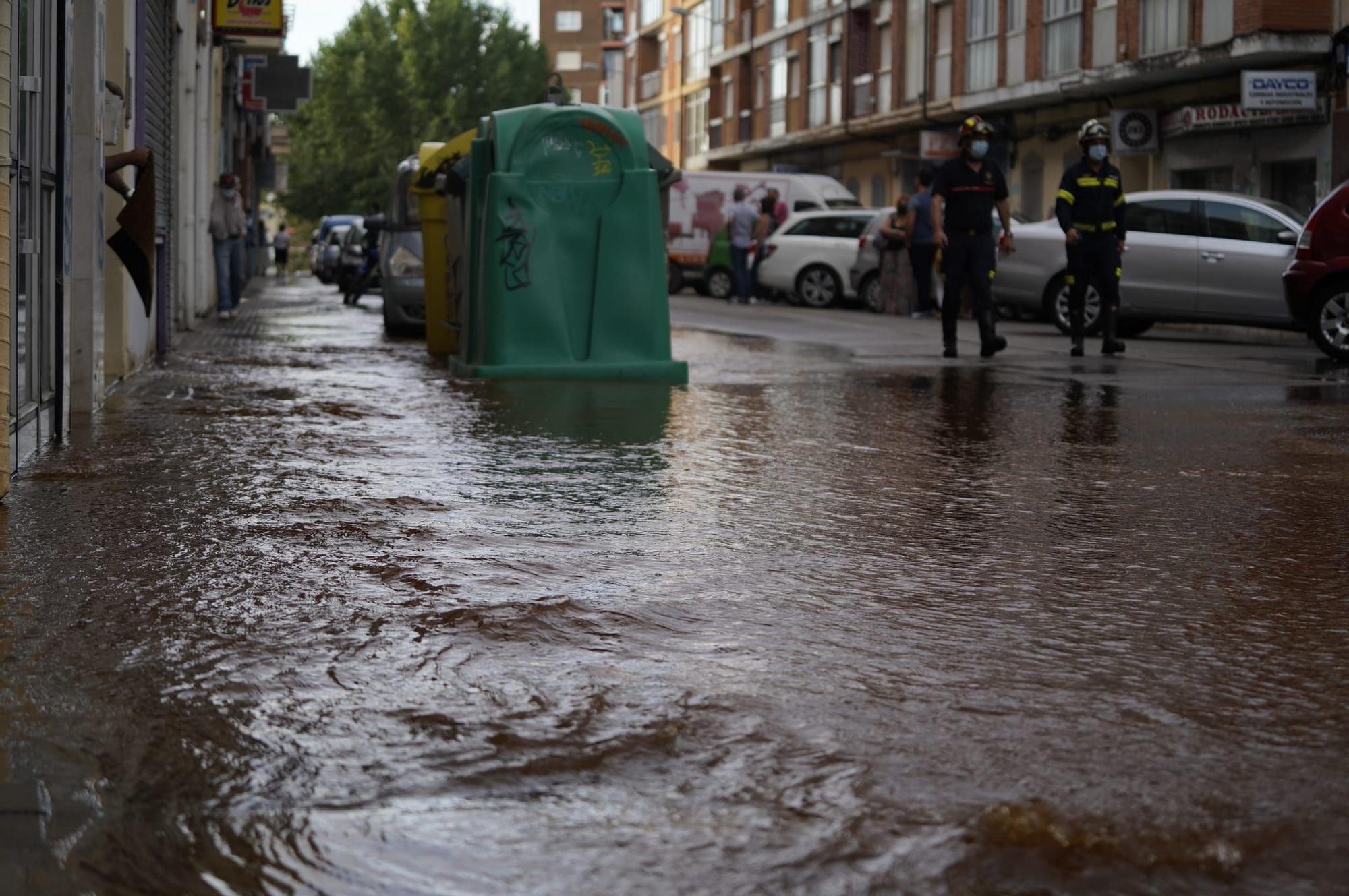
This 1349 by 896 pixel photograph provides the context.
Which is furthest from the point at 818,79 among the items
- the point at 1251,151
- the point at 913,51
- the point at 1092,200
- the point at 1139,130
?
the point at 1092,200

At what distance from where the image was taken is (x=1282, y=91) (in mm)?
27172

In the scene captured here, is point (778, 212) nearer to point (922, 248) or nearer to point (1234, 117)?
point (922, 248)

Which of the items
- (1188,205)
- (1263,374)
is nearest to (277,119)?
(1188,205)

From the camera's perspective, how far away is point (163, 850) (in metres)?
2.82

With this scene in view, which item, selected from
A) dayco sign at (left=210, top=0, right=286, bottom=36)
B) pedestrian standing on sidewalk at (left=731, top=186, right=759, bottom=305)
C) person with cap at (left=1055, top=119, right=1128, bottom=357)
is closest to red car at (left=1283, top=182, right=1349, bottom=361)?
person with cap at (left=1055, top=119, right=1128, bottom=357)

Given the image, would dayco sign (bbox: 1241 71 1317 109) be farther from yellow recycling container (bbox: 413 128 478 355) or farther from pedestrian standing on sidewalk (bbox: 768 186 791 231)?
yellow recycling container (bbox: 413 128 478 355)

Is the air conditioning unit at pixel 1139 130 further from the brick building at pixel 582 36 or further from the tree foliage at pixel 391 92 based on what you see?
the brick building at pixel 582 36

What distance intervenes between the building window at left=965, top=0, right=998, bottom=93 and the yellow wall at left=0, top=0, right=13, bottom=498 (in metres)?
33.4

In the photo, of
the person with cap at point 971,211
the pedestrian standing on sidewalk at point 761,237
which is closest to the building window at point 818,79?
the pedestrian standing on sidewalk at point 761,237

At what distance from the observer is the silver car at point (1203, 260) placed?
65.3 ft

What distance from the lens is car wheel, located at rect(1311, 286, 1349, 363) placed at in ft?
53.0

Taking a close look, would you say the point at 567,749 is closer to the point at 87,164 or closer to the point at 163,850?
the point at 163,850


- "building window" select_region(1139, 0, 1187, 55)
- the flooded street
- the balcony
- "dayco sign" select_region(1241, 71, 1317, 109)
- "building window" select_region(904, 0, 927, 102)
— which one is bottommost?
the flooded street

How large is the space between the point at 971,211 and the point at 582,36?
97.6m
